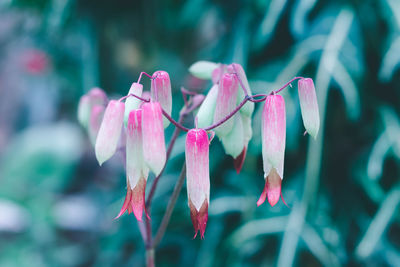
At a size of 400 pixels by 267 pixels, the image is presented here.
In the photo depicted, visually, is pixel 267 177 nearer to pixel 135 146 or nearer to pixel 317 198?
pixel 135 146

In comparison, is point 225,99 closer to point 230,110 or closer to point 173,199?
point 230,110

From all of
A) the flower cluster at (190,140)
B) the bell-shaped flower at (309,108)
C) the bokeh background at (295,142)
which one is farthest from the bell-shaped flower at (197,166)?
the bokeh background at (295,142)

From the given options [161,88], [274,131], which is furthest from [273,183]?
[161,88]

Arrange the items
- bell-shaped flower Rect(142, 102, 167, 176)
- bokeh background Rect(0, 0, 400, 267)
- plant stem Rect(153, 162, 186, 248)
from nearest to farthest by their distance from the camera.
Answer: bell-shaped flower Rect(142, 102, 167, 176) < plant stem Rect(153, 162, 186, 248) < bokeh background Rect(0, 0, 400, 267)

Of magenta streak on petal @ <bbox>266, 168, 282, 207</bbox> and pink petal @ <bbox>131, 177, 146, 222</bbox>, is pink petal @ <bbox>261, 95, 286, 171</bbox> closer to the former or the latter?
magenta streak on petal @ <bbox>266, 168, 282, 207</bbox>

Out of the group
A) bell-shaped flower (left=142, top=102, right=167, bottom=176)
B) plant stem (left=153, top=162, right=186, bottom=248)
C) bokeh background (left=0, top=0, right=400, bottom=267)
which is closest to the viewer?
bell-shaped flower (left=142, top=102, right=167, bottom=176)

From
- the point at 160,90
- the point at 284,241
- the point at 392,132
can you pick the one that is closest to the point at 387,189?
the point at 392,132

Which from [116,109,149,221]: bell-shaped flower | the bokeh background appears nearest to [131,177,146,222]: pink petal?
[116,109,149,221]: bell-shaped flower
